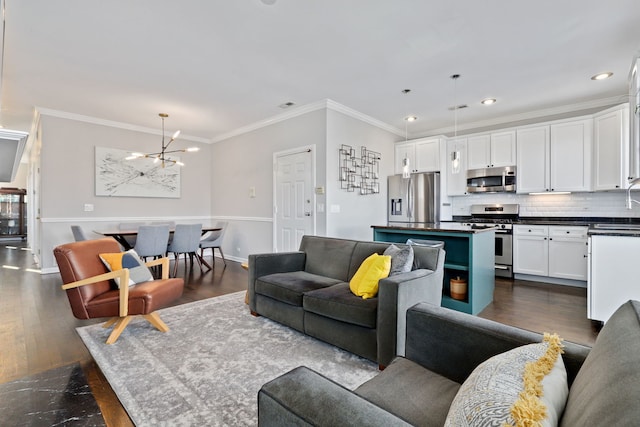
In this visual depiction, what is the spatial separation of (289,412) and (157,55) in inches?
147

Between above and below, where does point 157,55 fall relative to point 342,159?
above

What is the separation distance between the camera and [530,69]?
3.66m

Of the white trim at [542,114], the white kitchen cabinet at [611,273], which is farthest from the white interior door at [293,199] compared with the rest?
the white kitchen cabinet at [611,273]

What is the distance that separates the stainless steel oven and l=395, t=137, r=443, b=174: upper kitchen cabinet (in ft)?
4.18

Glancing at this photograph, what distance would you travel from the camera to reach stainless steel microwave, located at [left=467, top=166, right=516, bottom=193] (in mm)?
5199

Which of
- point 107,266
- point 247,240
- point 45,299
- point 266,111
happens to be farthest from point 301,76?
point 45,299

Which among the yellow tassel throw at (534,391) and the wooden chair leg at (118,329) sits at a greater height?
the yellow tassel throw at (534,391)

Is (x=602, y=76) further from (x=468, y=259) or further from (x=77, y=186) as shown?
(x=77, y=186)

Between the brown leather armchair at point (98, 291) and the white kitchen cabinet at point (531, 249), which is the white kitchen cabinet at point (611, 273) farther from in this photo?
the brown leather armchair at point (98, 291)

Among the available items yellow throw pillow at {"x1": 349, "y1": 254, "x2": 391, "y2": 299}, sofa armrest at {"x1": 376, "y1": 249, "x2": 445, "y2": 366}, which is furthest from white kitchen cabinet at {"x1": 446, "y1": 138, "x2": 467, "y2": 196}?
sofa armrest at {"x1": 376, "y1": 249, "x2": 445, "y2": 366}

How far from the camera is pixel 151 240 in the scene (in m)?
4.62

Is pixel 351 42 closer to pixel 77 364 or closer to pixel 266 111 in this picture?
pixel 266 111

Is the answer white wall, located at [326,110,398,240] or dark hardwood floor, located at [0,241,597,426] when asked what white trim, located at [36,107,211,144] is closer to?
dark hardwood floor, located at [0,241,597,426]

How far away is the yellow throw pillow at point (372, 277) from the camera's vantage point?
234cm
